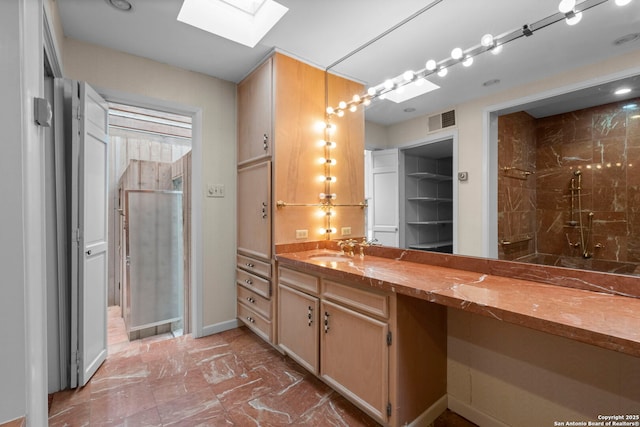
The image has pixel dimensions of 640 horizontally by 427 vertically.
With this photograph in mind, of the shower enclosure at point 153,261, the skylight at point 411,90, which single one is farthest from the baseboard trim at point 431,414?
the shower enclosure at point 153,261

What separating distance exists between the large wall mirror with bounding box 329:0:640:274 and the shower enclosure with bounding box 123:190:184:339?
9.30 ft

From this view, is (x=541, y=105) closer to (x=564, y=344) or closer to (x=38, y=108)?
(x=564, y=344)

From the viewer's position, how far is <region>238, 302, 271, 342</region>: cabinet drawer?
8.06 feet

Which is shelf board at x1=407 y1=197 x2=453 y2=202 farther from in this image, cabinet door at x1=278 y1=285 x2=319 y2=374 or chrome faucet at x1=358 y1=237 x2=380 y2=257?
cabinet door at x1=278 y1=285 x2=319 y2=374

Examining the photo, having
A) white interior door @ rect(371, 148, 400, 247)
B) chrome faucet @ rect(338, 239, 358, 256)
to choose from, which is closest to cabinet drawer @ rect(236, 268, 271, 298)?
chrome faucet @ rect(338, 239, 358, 256)

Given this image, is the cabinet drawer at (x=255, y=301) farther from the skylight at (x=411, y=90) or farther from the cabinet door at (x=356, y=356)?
the skylight at (x=411, y=90)

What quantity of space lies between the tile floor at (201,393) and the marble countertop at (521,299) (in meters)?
0.80

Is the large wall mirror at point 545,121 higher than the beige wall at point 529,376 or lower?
A: higher

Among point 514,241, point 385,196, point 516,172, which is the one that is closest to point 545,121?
point 516,172

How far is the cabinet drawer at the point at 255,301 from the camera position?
8.03 feet

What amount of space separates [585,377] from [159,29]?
10.5ft

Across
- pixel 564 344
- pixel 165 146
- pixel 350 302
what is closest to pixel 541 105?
pixel 564 344

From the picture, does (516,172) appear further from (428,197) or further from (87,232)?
(87,232)

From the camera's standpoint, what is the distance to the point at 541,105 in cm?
140
